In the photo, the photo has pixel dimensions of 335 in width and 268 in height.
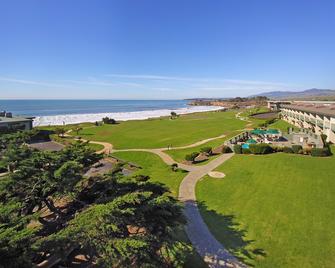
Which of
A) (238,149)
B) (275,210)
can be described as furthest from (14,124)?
(275,210)

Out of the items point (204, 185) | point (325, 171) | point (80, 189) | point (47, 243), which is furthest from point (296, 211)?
point (47, 243)

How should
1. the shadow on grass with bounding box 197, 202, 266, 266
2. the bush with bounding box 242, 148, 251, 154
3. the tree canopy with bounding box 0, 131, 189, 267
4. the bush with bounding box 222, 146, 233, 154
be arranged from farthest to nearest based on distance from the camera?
the bush with bounding box 222, 146, 233, 154 → the bush with bounding box 242, 148, 251, 154 → the shadow on grass with bounding box 197, 202, 266, 266 → the tree canopy with bounding box 0, 131, 189, 267

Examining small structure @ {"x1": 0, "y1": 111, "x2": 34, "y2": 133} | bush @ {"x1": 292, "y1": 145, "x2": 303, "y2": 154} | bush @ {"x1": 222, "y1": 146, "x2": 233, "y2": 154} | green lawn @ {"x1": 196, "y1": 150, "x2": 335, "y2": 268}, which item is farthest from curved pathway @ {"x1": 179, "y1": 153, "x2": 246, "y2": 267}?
small structure @ {"x1": 0, "y1": 111, "x2": 34, "y2": 133}

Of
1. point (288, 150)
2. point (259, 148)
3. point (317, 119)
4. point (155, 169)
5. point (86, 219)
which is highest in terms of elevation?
point (317, 119)

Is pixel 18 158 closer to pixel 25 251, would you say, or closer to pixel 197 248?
pixel 25 251

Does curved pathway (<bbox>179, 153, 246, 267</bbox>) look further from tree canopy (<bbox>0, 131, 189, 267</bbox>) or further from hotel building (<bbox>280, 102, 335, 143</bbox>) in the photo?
hotel building (<bbox>280, 102, 335, 143</bbox>)

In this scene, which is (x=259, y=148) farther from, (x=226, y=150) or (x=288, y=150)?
(x=226, y=150)

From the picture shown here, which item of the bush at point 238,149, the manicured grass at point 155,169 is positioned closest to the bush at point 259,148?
the bush at point 238,149
